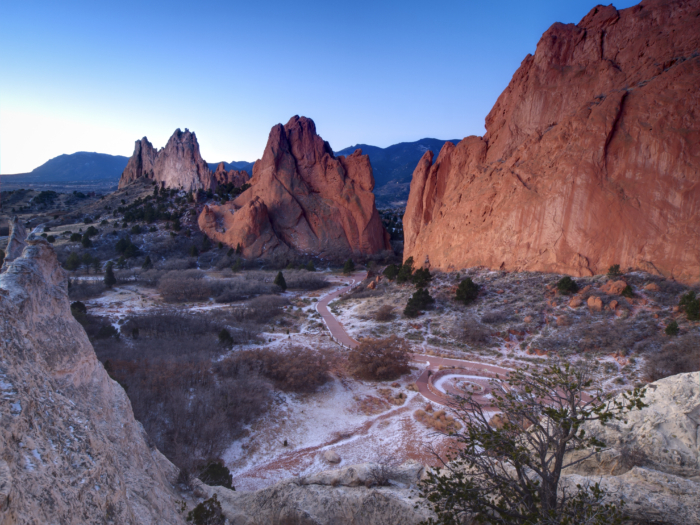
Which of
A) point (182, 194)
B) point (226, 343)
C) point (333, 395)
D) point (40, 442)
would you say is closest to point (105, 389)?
point (40, 442)

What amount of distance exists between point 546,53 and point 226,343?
3220 cm

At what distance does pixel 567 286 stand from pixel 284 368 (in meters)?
17.8

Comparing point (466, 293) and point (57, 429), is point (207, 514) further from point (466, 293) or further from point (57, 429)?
point (466, 293)

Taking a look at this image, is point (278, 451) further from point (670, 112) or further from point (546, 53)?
point (546, 53)

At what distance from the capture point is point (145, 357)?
15.9m

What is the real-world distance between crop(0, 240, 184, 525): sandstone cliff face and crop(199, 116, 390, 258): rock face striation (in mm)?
45829

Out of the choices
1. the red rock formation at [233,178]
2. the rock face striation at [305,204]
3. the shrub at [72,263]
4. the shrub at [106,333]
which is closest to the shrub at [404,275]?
the shrub at [106,333]

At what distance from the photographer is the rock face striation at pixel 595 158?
21.1 m

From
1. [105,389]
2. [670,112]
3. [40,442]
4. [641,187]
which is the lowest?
[105,389]

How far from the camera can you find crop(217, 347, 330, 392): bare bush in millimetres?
15094

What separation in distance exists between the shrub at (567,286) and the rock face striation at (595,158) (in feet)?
7.31

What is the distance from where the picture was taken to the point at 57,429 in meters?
3.18

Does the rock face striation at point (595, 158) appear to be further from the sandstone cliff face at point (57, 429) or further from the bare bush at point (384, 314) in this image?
the sandstone cliff face at point (57, 429)

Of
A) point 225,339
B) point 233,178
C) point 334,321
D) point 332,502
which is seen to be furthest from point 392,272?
point 233,178
